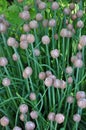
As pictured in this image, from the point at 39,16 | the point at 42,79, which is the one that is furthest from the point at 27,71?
the point at 39,16

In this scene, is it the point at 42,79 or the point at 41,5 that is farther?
the point at 41,5

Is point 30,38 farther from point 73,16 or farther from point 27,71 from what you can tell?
point 73,16

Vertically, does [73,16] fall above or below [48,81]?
above

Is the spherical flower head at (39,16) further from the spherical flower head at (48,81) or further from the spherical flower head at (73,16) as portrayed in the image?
the spherical flower head at (48,81)

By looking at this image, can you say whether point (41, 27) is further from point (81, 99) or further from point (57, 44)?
point (81, 99)

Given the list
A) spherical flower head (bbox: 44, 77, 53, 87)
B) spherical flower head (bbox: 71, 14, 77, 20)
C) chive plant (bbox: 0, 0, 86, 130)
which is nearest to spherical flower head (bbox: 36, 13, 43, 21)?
chive plant (bbox: 0, 0, 86, 130)

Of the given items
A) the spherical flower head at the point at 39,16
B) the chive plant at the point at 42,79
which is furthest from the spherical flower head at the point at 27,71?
the spherical flower head at the point at 39,16

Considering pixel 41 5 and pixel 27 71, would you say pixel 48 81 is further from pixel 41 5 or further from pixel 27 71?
pixel 41 5

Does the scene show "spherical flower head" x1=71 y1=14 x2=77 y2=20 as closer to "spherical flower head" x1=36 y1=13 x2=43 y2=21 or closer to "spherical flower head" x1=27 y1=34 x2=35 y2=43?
"spherical flower head" x1=36 y1=13 x2=43 y2=21

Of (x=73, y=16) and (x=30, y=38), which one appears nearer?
(x=30, y=38)

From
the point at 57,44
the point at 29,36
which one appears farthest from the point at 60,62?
the point at 29,36

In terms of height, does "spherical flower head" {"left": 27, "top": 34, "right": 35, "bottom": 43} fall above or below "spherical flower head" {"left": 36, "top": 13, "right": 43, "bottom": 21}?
below
